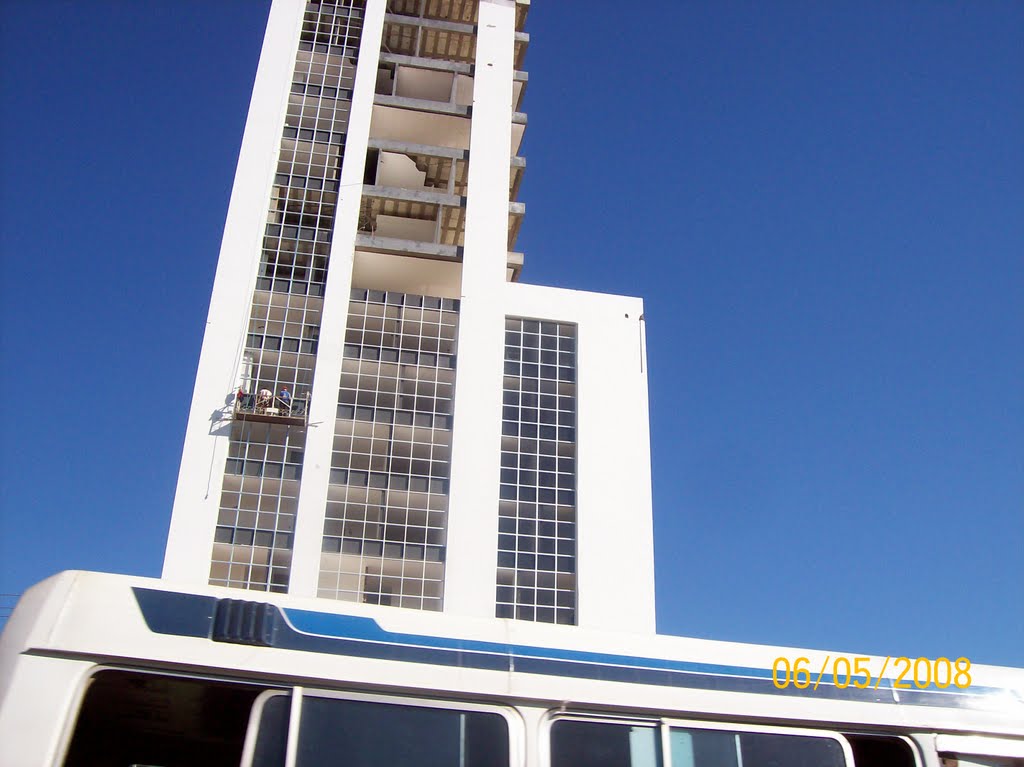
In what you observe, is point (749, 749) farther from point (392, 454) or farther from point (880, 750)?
point (392, 454)

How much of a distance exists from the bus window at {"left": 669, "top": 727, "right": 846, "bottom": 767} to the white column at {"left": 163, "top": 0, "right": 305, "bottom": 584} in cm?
2194

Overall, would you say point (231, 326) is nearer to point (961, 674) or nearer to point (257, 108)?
point (257, 108)

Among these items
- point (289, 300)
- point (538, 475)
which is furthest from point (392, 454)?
point (289, 300)

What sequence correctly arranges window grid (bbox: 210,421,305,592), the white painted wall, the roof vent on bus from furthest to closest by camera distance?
the white painted wall
window grid (bbox: 210,421,305,592)
the roof vent on bus

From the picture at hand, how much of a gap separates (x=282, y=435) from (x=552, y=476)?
9.15 m

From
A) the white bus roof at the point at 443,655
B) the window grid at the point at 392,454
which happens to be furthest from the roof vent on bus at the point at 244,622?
the window grid at the point at 392,454

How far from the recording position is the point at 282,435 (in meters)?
28.8

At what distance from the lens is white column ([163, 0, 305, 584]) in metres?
26.5

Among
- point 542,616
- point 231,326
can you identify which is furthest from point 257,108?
point 542,616

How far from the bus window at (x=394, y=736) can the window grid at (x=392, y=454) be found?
73.7 ft

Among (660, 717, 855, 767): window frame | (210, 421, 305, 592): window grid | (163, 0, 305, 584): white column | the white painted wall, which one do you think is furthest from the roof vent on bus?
the white painted wall

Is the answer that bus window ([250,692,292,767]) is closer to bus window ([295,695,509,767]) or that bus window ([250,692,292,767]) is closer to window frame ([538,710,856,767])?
bus window ([295,695,509,767])

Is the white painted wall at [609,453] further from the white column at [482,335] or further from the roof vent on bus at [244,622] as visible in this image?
the roof vent on bus at [244,622]

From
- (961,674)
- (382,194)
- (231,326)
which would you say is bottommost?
(961,674)
